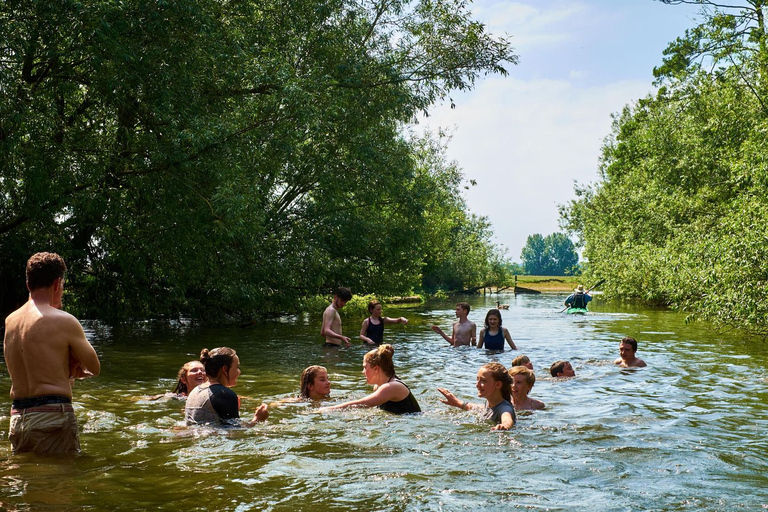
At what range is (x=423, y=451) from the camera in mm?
8156

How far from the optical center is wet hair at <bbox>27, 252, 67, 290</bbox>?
630 centimetres

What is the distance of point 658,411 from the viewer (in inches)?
428

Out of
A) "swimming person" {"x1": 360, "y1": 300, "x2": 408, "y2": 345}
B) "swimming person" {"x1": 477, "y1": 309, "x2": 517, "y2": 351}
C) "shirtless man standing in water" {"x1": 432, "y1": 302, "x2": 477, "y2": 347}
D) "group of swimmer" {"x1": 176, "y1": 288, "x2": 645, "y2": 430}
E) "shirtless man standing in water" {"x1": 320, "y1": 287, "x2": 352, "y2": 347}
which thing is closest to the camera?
"group of swimmer" {"x1": 176, "y1": 288, "x2": 645, "y2": 430}

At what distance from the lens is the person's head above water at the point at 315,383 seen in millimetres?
10820

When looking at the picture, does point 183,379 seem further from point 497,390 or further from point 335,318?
point 335,318

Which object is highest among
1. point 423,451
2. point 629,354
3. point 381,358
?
point 381,358

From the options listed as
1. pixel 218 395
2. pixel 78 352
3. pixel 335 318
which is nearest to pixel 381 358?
pixel 218 395

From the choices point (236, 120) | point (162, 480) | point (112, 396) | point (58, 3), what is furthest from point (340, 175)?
point (162, 480)

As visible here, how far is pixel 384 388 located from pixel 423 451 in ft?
5.54

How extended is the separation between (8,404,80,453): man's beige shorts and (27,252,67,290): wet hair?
1.12 m

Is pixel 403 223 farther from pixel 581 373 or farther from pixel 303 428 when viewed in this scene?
pixel 303 428

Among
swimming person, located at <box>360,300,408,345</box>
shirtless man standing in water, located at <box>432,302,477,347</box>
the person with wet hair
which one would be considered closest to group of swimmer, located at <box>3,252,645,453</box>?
the person with wet hair

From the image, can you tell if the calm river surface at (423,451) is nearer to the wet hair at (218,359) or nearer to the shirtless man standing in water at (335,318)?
the wet hair at (218,359)

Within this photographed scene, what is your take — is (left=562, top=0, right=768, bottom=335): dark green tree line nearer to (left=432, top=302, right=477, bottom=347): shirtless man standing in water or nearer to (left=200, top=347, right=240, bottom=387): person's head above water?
(left=432, top=302, right=477, bottom=347): shirtless man standing in water
